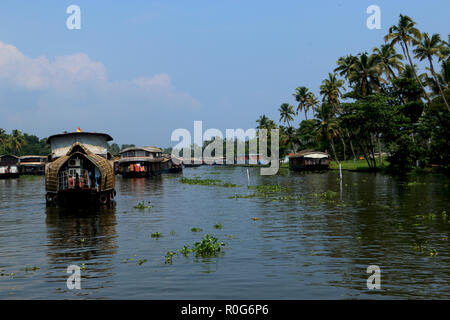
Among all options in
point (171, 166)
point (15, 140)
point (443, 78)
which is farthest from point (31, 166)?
point (443, 78)

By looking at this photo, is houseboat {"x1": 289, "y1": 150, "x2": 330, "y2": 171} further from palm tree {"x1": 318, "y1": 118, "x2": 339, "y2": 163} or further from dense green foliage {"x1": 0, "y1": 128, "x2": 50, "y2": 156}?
dense green foliage {"x1": 0, "y1": 128, "x2": 50, "y2": 156}

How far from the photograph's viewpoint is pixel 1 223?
2078 centimetres

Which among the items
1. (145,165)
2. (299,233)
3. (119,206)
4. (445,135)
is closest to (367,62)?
(445,135)

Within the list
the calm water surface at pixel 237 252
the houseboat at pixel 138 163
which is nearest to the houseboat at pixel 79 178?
the calm water surface at pixel 237 252

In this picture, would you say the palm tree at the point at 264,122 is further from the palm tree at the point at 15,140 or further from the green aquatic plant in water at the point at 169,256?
the green aquatic plant in water at the point at 169,256

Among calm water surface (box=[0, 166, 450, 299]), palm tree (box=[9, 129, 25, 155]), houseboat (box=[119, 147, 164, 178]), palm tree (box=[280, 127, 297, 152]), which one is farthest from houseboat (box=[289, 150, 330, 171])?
palm tree (box=[9, 129, 25, 155])

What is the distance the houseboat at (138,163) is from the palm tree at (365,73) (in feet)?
111

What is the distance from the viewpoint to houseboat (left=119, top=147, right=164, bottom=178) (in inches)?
2557

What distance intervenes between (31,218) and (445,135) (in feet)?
142

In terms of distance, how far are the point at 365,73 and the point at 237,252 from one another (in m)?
60.4

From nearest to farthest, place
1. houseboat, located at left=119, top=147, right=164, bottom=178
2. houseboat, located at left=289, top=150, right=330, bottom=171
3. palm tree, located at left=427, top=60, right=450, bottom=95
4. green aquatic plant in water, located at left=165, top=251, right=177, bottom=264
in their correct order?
green aquatic plant in water, located at left=165, top=251, right=177, bottom=264
palm tree, located at left=427, top=60, right=450, bottom=95
houseboat, located at left=119, top=147, right=164, bottom=178
houseboat, located at left=289, top=150, right=330, bottom=171

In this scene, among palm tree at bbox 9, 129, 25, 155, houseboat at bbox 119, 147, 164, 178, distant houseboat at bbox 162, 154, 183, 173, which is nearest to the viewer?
houseboat at bbox 119, 147, 164, 178

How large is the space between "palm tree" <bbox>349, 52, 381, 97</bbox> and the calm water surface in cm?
4603

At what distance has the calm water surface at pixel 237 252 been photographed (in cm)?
956
